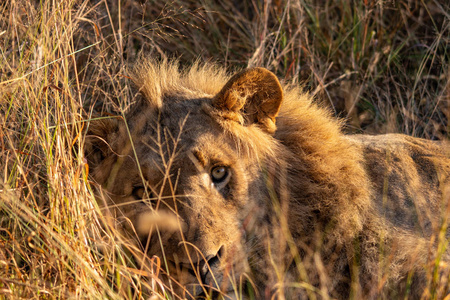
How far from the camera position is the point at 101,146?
3.37 metres

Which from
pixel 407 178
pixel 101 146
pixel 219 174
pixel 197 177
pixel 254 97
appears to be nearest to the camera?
pixel 197 177

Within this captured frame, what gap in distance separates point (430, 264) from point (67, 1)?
2167mm

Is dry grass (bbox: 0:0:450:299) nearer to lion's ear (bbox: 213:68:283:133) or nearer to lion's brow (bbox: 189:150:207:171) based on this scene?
lion's ear (bbox: 213:68:283:133)

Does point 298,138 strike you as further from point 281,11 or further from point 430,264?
point 281,11

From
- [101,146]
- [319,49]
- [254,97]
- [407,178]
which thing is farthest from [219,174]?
[319,49]

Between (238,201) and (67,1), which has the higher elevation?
(67,1)

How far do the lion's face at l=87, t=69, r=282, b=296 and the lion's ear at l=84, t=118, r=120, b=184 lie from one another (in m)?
0.01

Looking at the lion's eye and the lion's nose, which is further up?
the lion's eye

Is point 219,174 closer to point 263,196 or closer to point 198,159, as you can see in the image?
point 198,159

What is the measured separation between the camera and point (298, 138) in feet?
10.8

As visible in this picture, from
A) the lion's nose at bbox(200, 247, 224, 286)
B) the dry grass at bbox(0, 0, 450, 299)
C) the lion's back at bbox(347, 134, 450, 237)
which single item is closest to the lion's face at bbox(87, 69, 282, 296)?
the lion's nose at bbox(200, 247, 224, 286)

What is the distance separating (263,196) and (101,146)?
3.12 ft

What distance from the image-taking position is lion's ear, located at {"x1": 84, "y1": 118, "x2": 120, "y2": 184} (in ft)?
10.7

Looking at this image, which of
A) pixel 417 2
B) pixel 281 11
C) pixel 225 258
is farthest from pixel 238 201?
pixel 417 2
